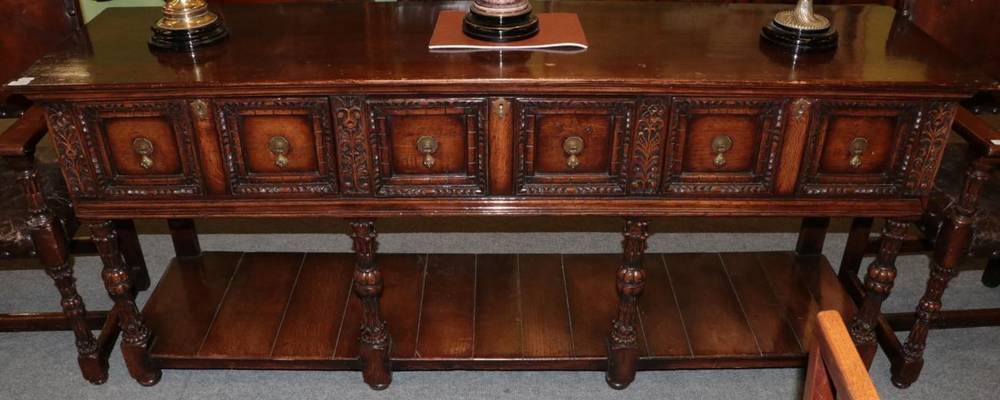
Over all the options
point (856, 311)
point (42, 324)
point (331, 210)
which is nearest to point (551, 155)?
point (331, 210)

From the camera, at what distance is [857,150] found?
1.84 metres

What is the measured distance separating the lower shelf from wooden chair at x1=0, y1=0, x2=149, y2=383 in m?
0.19

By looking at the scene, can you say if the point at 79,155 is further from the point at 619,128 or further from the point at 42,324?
the point at 619,128

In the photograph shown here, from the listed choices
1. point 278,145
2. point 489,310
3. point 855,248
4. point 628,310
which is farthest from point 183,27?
point 855,248

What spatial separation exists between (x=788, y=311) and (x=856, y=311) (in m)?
0.19

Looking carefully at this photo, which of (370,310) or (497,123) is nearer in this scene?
(497,123)

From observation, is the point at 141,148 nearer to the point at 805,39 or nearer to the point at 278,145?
the point at 278,145

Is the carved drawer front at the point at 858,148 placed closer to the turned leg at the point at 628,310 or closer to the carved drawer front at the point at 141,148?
the turned leg at the point at 628,310

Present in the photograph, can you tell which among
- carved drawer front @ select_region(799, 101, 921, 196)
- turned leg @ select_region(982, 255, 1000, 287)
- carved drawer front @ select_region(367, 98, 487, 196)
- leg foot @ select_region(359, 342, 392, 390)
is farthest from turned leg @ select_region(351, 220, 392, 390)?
turned leg @ select_region(982, 255, 1000, 287)

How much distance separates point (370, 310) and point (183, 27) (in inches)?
32.3

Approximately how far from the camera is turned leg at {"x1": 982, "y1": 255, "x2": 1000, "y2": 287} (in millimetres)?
2754

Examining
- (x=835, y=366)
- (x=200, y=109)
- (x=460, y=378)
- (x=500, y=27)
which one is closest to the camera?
(x=835, y=366)

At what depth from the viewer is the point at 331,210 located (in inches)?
75.4

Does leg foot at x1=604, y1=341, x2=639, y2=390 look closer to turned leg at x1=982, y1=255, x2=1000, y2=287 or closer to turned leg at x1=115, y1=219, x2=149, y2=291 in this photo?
turned leg at x1=982, y1=255, x2=1000, y2=287
